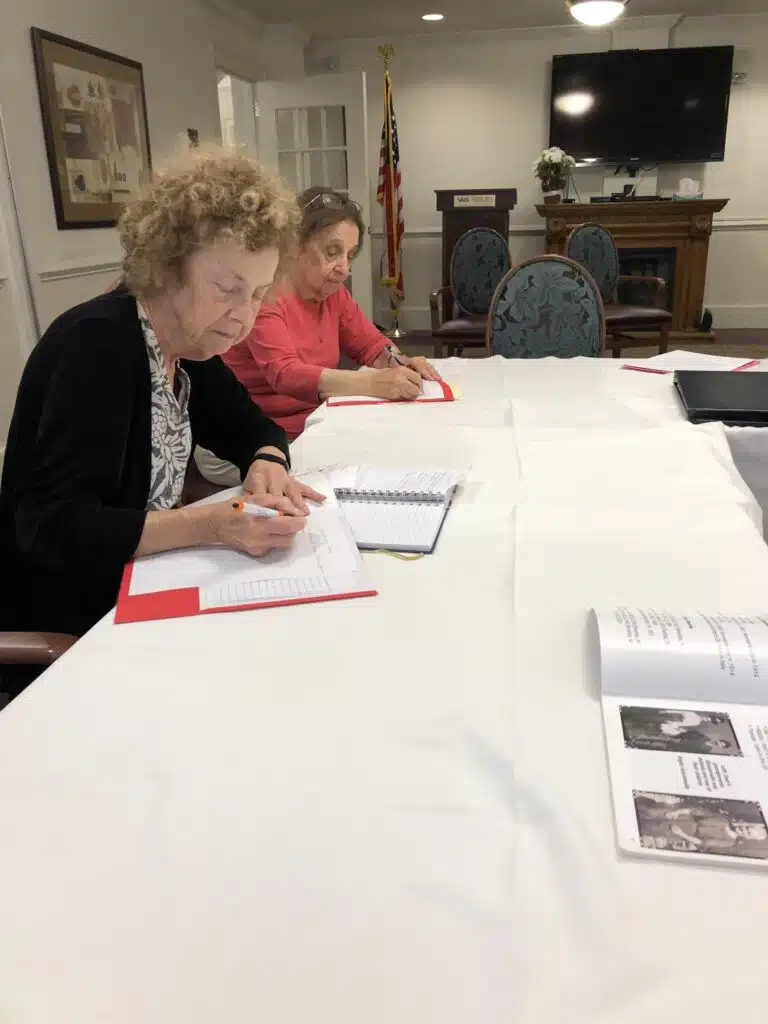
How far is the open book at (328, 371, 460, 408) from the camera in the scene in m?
1.86

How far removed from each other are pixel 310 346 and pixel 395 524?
1.18 meters

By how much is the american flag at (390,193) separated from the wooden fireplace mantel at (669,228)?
107 cm

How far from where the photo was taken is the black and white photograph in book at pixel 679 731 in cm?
63

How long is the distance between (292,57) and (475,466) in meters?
5.73

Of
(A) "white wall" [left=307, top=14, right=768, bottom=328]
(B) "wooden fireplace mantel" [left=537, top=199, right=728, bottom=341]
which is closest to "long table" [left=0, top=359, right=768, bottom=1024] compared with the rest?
(B) "wooden fireplace mantel" [left=537, top=199, right=728, bottom=341]

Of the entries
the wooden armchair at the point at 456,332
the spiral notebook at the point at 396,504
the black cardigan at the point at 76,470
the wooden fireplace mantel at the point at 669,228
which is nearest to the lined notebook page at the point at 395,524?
the spiral notebook at the point at 396,504

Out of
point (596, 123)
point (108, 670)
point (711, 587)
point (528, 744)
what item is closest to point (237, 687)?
point (108, 670)

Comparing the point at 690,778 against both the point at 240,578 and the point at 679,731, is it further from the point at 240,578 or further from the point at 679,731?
the point at 240,578

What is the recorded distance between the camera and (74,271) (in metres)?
3.52

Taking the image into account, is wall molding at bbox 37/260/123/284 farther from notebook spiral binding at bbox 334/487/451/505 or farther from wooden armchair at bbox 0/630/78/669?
A: wooden armchair at bbox 0/630/78/669

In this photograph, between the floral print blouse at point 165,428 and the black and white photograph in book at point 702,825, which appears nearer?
the black and white photograph in book at point 702,825

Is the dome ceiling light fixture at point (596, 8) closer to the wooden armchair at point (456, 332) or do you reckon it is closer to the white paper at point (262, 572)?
the wooden armchair at point (456, 332)

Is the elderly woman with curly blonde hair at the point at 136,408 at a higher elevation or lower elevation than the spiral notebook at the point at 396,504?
higher

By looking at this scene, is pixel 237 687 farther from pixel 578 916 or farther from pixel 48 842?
pixel 578 916
